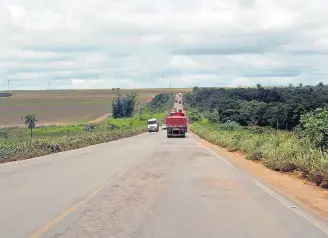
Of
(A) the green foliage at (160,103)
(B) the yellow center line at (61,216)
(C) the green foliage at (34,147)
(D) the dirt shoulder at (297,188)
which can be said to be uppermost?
(B) the yellow center line at (61,216)

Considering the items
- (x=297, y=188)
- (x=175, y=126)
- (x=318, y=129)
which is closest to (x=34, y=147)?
(x=318, y=129)

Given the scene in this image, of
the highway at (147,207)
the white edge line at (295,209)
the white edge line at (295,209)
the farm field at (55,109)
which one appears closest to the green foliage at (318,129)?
the highway at (147,207)

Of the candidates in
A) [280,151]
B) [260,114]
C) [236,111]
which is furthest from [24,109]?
[280,151]

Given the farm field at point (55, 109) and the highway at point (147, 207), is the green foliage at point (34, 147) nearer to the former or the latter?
the highway at point (147, 207)

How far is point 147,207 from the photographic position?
1133 centimetres

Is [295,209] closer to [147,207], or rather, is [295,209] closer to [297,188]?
[147,207]

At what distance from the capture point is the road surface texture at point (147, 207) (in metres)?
8.81

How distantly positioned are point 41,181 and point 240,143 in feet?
59.0

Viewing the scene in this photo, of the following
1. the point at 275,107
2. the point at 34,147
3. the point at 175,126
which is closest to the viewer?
the point at 34,147

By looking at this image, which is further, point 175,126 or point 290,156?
point 175,126

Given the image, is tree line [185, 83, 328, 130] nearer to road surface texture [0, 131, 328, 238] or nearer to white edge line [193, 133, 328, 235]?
white edge line [193, 133, 328, 235]

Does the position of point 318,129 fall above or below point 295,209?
above

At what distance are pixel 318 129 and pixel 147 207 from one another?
33.4 feet

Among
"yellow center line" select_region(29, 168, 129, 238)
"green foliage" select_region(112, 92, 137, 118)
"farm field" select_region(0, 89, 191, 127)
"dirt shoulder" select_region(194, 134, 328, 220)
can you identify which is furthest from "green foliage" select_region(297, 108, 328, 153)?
"green foliage" select_region(112, 92, 137, 118)
